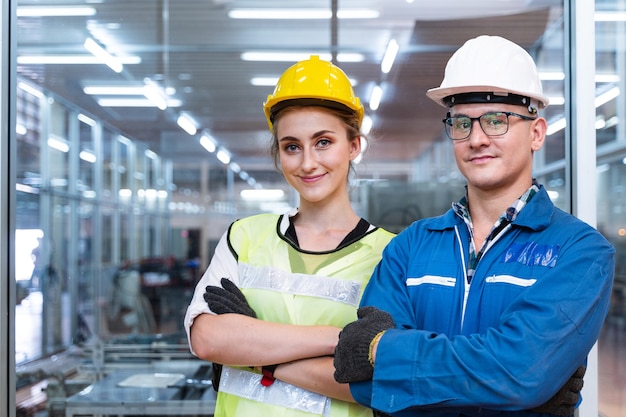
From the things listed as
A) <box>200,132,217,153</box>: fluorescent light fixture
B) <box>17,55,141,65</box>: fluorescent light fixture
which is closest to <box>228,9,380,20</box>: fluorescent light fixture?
<box>17,55,141,65</box>: fluorescent light fixture

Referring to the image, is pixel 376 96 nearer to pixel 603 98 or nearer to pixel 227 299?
pixel 603 98

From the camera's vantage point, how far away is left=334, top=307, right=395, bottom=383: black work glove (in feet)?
3.76

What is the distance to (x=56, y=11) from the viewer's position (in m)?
4.99

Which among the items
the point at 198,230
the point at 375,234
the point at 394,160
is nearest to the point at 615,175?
the point at 394,160

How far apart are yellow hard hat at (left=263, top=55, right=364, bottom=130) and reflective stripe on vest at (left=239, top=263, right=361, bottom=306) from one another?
0.40 m

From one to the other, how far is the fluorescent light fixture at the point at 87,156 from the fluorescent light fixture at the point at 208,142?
1637 millimetres

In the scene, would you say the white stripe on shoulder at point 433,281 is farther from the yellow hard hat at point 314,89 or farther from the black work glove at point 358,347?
the yellow hard hat at point 314,89

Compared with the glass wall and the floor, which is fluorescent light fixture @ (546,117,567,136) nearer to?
the floor

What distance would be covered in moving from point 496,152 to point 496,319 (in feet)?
1.01

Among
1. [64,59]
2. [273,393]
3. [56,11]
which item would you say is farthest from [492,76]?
[64,59]

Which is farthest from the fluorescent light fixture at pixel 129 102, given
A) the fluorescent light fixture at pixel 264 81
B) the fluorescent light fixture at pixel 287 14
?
the fluorescent light fixture at pixel 287 14

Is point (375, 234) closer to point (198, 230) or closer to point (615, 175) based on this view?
point (615, 175)

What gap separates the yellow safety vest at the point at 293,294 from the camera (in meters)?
1.40

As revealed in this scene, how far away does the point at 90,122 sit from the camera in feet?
30.1
